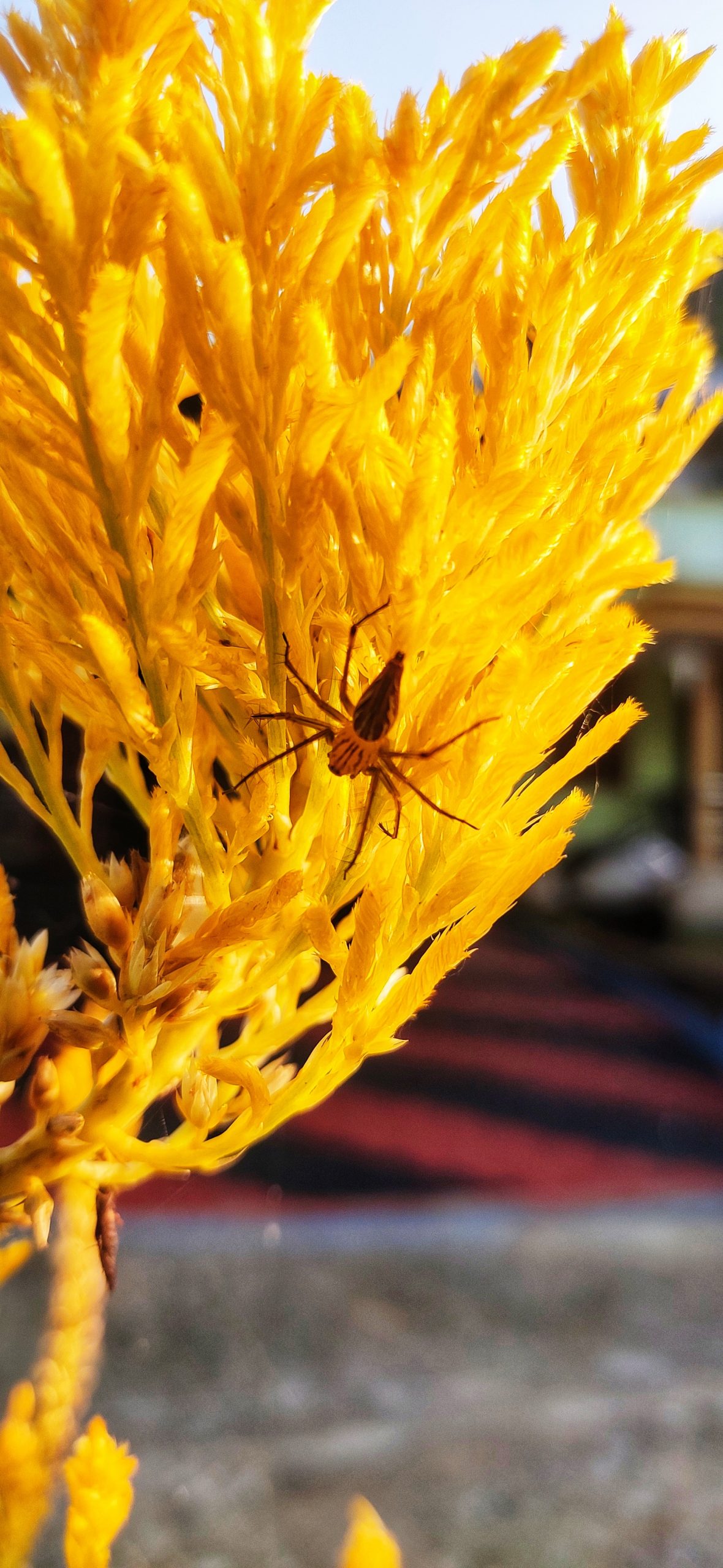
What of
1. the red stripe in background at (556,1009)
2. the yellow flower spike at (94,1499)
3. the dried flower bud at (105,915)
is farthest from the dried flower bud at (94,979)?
the red stripe in background at (556,1009)

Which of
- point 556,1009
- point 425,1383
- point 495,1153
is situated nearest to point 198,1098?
point 425,1383

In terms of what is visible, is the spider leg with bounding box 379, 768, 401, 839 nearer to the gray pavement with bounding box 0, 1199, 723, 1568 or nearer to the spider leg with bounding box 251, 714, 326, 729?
the spider leg with bounding box 251, 714, 326, 729

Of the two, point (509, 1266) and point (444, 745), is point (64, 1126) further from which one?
point (509, 1266)

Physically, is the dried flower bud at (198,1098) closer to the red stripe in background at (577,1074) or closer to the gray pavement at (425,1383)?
the gray pavement at (425,1383)

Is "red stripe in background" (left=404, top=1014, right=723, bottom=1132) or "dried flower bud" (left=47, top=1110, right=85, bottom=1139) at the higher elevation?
"dried flower bud" (left=47, top=1110, right=85, bottom=1139)

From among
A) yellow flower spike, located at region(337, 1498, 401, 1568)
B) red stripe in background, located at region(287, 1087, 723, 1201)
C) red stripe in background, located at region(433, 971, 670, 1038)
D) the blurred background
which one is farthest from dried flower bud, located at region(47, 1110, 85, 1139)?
red stripe in background, located at region(433, 971, 670, 1038)

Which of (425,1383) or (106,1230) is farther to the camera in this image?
(425,1383)
